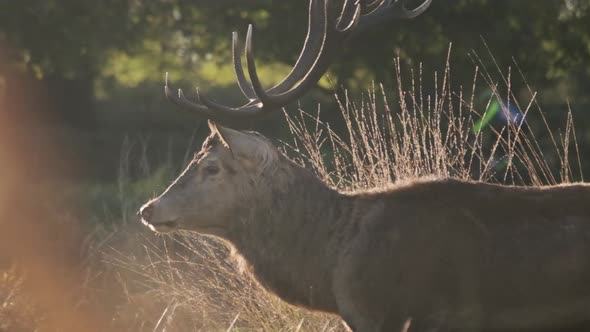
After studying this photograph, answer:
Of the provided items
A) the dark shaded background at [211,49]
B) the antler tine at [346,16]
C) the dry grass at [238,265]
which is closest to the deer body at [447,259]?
the dry grass at [238,265]

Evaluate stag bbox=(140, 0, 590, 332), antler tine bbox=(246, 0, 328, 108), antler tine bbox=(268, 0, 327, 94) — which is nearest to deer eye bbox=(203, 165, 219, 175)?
stag bbox=(140, 0, 590, 332)

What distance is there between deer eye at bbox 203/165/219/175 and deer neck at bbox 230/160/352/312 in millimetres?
244

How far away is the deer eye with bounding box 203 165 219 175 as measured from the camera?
6176mm

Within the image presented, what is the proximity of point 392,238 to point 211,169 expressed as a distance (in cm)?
95

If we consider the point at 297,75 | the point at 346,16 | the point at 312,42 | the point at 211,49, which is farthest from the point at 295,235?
the point at 211,49

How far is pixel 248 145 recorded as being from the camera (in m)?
6.18

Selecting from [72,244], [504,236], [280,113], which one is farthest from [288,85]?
[280,113]

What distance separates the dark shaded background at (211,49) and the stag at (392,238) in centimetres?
939

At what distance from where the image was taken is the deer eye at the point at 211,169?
20.3 ft

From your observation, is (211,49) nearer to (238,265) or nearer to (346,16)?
(346,16)

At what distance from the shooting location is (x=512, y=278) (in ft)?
18.9

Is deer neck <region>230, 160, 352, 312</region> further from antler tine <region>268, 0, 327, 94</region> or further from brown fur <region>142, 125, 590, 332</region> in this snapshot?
antler tine <region>268, 0, 327, 94</region>

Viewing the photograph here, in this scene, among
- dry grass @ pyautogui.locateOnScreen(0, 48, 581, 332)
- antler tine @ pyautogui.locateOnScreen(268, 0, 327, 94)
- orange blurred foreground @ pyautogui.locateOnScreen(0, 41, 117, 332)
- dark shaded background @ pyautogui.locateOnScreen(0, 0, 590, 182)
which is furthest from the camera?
dark shaded background @ pyautogui.locateOnScreen(0, 0, 590, 182)

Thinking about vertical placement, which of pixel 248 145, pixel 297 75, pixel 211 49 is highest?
pixel 297 75
